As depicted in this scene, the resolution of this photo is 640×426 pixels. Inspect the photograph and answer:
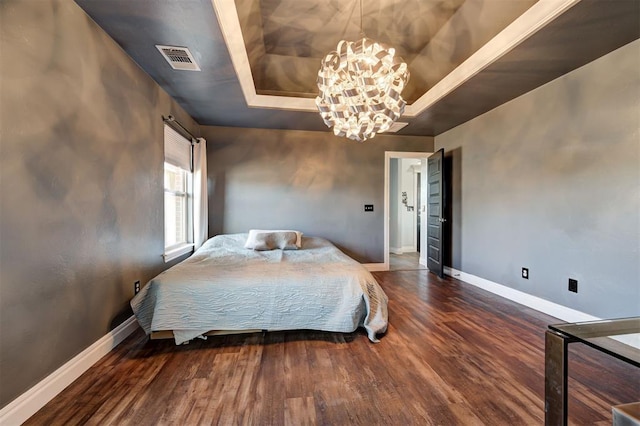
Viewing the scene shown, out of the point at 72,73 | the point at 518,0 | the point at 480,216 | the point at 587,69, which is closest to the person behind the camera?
the point at 72,73

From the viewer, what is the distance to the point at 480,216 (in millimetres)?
3619

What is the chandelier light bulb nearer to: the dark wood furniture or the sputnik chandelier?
the sputnik chandelier

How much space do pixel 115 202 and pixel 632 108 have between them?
13.6 feet

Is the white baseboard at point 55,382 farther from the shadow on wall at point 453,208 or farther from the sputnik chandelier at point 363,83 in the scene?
the shadow on wall at point 453,208

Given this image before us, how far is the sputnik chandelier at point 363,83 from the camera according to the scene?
1.89 meters

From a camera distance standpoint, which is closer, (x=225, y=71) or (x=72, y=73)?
(x=72, y=73)

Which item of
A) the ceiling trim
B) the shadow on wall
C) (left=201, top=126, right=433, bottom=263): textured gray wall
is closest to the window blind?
(left=201, top=126, right=433, bottom=263): textured gray wall

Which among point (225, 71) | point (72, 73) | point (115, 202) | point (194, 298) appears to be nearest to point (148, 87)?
point (225, 71)

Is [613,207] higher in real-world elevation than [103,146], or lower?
lower

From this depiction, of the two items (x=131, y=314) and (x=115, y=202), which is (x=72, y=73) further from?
(x=131, y=314)

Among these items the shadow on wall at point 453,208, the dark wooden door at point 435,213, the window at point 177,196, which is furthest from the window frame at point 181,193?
the shadow on wall at point 453,208

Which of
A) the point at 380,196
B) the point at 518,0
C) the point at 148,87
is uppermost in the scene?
the point at 518,0

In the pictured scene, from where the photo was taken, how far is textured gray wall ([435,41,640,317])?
209 cm

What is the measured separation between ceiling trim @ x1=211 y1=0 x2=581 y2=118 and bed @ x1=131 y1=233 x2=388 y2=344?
6.19 ft
